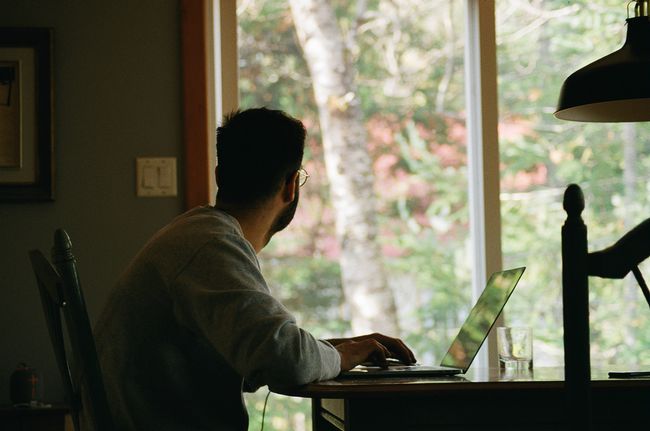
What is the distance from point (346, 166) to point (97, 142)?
0.86 meters

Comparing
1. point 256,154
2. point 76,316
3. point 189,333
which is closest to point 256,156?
point 256,154

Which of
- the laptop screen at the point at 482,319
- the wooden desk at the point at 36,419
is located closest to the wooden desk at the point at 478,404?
the laptop screen at the point at 482,319

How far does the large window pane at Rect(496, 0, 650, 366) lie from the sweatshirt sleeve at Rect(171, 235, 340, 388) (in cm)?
182

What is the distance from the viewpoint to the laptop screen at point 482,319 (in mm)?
1999

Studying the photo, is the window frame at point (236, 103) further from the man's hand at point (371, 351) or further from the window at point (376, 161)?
the man's hand at point (371, 351)

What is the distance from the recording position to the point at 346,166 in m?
3.37

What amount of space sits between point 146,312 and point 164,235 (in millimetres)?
149

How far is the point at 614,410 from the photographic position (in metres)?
1.70

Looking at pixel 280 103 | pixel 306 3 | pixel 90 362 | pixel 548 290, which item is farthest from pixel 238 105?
pixel 90 362

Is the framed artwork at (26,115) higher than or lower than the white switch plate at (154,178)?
higher

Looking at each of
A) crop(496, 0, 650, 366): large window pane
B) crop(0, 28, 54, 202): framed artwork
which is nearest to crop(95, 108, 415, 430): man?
crop(0, 28, 54, 202): framed artwork

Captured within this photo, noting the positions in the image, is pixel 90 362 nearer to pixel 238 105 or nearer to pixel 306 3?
pixel 238 105

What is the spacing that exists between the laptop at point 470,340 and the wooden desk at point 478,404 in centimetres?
15

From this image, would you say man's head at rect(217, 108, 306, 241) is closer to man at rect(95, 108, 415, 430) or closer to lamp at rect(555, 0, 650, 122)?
man at rect(95, 108, 415, 430)
